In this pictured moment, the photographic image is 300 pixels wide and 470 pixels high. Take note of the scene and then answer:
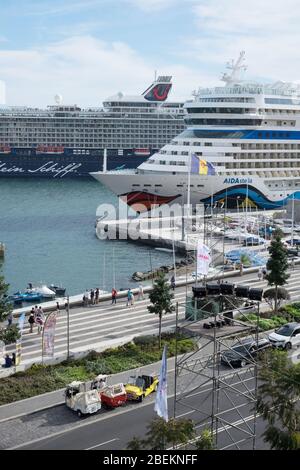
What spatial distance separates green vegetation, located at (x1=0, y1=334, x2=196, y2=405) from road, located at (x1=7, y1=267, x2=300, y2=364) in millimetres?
663

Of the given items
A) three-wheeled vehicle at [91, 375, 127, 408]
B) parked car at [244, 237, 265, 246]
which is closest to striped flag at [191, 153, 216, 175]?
parked car at [244, 237, 265, 246]

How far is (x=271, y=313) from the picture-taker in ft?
79.0

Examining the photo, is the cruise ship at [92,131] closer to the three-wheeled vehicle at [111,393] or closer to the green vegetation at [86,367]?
the green vegetation at [86,367]

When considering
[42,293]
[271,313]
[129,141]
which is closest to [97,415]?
[271,313]

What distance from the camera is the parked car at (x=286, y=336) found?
2019 centimetres

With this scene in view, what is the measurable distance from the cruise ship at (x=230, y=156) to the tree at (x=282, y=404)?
1555 inches

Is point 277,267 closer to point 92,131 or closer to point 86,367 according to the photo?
point 86,367

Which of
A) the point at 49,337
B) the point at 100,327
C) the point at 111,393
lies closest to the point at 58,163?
the point at 100,327

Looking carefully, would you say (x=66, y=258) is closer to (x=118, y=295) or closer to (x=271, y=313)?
(x=118, y=295)

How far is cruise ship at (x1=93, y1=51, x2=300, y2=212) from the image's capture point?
54844mm

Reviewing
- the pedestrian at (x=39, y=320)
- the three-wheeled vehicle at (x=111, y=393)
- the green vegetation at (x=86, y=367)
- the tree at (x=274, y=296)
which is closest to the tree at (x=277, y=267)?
the tree at (x=274, y=296)

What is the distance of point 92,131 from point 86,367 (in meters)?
88.3

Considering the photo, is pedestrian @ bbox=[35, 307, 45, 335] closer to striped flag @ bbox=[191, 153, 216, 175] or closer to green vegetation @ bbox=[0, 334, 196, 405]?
green vegetation @ bbox=[0, 334, 196, 405]

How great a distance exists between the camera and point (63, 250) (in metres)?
44.9
